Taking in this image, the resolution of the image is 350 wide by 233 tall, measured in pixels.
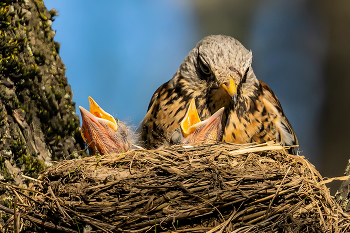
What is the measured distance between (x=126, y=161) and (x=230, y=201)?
27.6 inches

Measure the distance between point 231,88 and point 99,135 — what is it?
46.1 inches

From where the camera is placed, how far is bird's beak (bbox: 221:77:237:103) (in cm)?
260

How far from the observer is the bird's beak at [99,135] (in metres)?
3.01

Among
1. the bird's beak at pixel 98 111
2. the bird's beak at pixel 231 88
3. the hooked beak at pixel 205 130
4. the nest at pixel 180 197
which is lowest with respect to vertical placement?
the nest at pixel 180 197

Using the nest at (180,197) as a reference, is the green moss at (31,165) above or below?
above

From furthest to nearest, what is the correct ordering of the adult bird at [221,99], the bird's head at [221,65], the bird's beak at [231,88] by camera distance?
1. the adult bird at [221,99]
2. the bird's head at [221,65]
3. the bird's beak at [231,88]

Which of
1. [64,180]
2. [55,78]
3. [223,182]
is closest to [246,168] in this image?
[223,182]

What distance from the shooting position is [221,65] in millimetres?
2836

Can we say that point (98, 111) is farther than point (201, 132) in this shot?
Yes

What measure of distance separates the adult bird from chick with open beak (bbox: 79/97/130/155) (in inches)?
11.3

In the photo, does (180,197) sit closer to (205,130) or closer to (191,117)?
(205,130)

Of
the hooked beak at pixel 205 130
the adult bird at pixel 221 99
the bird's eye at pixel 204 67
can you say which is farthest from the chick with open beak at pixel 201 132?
the bird's eye at pixel 204 67

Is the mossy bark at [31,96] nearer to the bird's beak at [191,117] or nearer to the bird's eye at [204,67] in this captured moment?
the bird's beak at [191,117]

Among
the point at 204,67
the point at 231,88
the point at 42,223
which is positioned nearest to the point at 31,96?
the point at 42,223
